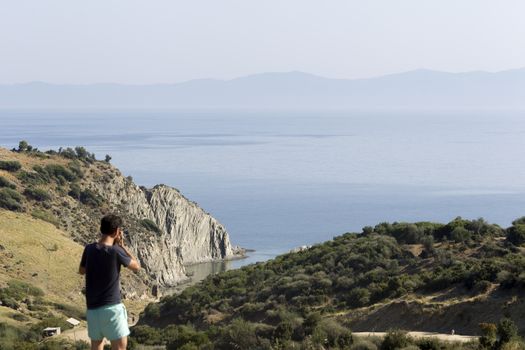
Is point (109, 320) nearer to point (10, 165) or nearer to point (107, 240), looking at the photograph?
point (107, 240)

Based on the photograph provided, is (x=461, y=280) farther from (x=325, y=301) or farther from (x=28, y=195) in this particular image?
(x=28, y=195)

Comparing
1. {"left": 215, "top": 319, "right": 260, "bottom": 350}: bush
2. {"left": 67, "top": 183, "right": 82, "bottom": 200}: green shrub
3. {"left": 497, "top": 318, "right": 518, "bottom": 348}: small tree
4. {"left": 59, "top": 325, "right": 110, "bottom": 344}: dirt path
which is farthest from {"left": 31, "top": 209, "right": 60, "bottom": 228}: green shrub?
{"left": 497, "top": 318, "right": 518, "bottom": 348}: small tree

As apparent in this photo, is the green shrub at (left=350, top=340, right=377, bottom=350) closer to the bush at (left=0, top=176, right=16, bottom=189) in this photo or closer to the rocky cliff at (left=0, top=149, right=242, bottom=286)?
the rocky cliff at (left=0, top=149, right=242, bottom=286)

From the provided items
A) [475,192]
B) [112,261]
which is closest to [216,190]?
[475,192]

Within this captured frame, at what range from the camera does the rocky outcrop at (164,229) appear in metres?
84.6

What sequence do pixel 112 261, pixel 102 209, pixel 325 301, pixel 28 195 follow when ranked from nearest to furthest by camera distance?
pixel 112 261
pixel 325 301
pixel 28 195
pixel 102 209

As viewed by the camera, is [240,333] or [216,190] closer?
[240,333]

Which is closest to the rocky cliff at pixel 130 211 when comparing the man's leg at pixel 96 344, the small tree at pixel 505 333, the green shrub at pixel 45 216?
the green shrub at pixel 45 216

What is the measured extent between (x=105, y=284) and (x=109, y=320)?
0.39 meters

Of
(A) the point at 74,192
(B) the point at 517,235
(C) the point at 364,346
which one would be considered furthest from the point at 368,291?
(A) the point at 74,192

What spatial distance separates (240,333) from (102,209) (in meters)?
59.9

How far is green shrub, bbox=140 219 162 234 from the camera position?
8875cm

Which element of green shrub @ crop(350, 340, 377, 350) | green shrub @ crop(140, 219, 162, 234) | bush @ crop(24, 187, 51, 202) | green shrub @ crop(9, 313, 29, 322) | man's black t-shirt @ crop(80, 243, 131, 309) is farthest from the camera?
green shrub @ crop(140, 219, 162, 234)

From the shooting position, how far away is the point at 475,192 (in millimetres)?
143500
